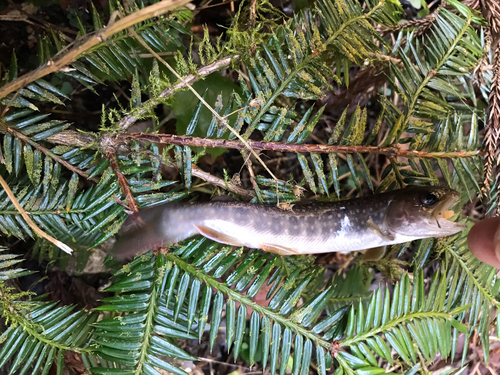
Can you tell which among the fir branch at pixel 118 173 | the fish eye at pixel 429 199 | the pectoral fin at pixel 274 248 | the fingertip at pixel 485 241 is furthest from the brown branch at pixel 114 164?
the fingertip at pixel 485 241

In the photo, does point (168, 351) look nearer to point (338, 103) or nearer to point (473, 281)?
point (473, 281)

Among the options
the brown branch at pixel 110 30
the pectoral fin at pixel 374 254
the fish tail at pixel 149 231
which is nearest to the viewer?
the brown branch at pixel 110 30

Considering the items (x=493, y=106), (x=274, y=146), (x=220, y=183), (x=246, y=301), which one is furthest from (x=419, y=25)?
(x=246, y=301)


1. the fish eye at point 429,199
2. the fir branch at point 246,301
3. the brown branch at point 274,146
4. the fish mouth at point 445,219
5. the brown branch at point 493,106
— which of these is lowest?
the fir branch at point 246,301

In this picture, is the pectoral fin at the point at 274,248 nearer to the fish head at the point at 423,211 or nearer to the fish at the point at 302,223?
the fish at the point at 302,223

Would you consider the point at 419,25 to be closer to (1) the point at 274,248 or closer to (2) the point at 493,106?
(2) the point at 493,106

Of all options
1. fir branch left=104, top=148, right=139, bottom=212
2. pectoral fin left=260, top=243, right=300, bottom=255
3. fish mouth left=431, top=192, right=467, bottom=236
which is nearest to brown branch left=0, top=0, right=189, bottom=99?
fir branch left=104, top=148, right=139, bottom=212

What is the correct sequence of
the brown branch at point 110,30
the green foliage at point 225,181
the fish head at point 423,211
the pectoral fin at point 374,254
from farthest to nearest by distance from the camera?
the pectoral fin at point 374,254 < the fish head at point 423,211 < the green foliage at point 225,181 < the brown branch at point 110,30

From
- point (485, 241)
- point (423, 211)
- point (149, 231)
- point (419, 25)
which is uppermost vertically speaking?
point (419, 25)
